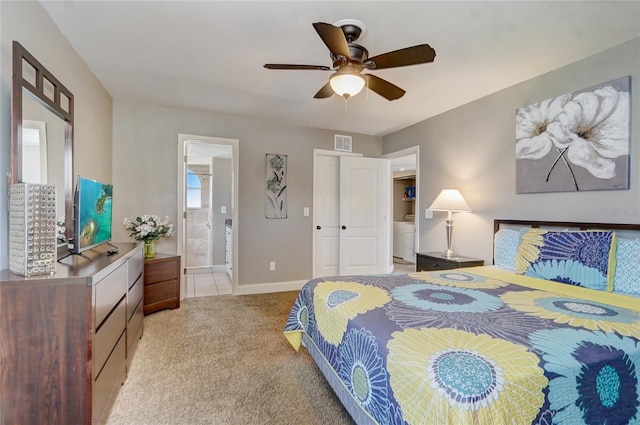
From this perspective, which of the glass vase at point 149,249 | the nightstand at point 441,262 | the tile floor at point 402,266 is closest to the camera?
the nightstand at point 441,262

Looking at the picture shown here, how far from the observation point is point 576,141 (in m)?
2.36

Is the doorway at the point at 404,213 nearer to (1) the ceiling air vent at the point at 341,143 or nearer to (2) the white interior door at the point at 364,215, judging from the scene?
(2) the white interior door at the point at 364,215

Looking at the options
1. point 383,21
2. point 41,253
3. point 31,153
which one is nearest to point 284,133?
point 383,21

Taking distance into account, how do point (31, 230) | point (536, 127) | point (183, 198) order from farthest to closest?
point (183, 198)
point (536, 127)
point (31, 230)

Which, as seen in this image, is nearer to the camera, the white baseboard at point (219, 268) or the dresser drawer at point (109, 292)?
the dresser drawer at point (109, 292)

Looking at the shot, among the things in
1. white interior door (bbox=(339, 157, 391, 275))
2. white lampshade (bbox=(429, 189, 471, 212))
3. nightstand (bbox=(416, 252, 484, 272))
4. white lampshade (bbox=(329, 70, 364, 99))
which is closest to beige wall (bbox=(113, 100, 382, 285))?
white interior door (bbox=(339, 157, 391, 275))

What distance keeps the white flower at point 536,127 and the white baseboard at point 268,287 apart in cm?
313

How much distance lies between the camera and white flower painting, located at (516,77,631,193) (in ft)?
6.96

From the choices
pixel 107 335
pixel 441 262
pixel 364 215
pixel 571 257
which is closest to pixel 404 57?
pixel 571 257

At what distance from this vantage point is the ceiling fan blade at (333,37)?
150 cm

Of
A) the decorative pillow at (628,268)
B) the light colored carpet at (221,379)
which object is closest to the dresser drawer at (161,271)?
the light colored carpet at (221,379)

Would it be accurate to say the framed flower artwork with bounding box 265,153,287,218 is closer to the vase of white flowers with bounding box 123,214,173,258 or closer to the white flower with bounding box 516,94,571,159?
the vase of white flowers with bounding box 123,214,173,258

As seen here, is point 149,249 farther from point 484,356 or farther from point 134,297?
point 484,356

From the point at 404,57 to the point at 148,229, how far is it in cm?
294
